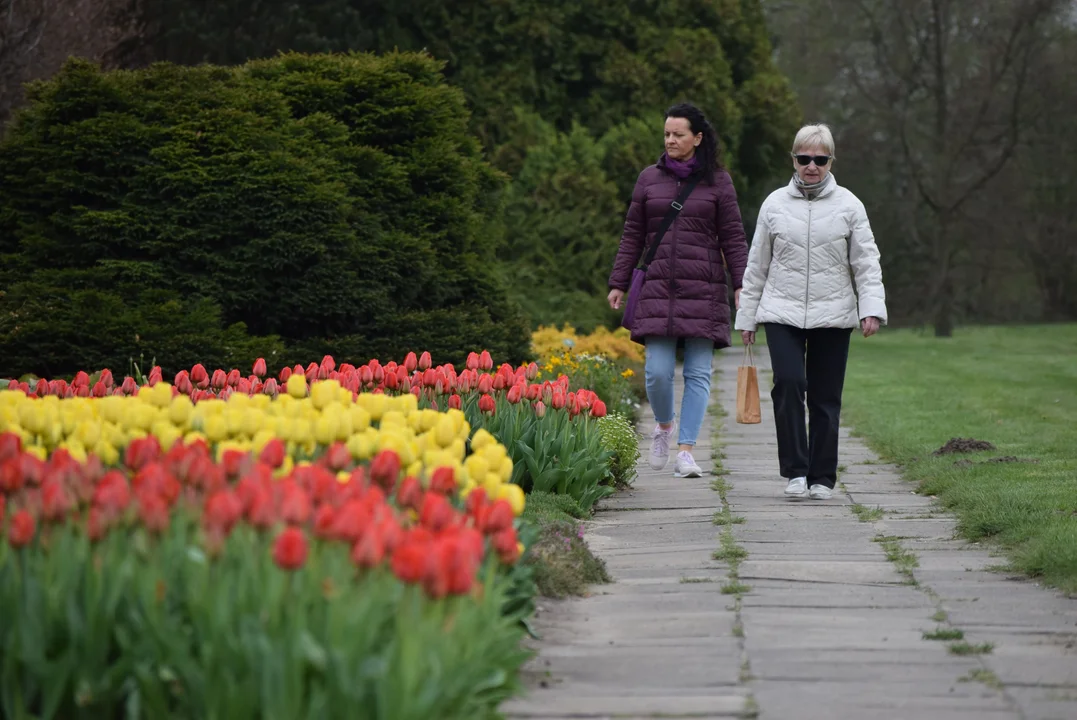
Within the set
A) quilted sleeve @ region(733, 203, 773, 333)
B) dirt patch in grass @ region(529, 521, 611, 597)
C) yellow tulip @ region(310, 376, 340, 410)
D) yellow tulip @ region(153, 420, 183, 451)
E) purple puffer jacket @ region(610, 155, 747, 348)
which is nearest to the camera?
yellow tulip @ region(153, 420, 183, 451)

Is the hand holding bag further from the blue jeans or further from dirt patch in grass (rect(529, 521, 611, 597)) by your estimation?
dirt patch in grass (rect(529, 521, 611, 597))

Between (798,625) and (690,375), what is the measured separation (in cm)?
386

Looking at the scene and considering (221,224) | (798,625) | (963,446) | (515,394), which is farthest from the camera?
(221,224)

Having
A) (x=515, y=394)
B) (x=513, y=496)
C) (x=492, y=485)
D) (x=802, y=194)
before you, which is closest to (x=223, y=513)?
(x=513, y=496)

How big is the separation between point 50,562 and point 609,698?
1524mm

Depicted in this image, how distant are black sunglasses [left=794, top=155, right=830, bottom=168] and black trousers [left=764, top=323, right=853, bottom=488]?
85 centimetres

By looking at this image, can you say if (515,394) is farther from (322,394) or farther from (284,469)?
(284,469)

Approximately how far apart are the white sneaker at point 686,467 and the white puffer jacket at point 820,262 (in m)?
1.11

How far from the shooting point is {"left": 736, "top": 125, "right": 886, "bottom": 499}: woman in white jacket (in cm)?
752

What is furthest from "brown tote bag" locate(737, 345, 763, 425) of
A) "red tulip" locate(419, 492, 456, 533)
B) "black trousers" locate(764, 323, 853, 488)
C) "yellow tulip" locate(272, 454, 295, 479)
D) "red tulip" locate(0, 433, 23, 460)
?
"red tulip" locate(0, 433, 23, 460)

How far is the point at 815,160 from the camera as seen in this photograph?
24.7 ft

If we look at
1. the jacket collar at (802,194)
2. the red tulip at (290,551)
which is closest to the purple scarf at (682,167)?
the jacket collar at (802,194)

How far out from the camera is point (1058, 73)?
3431 centimetres

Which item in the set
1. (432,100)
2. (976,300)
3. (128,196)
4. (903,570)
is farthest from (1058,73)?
(903,570)
